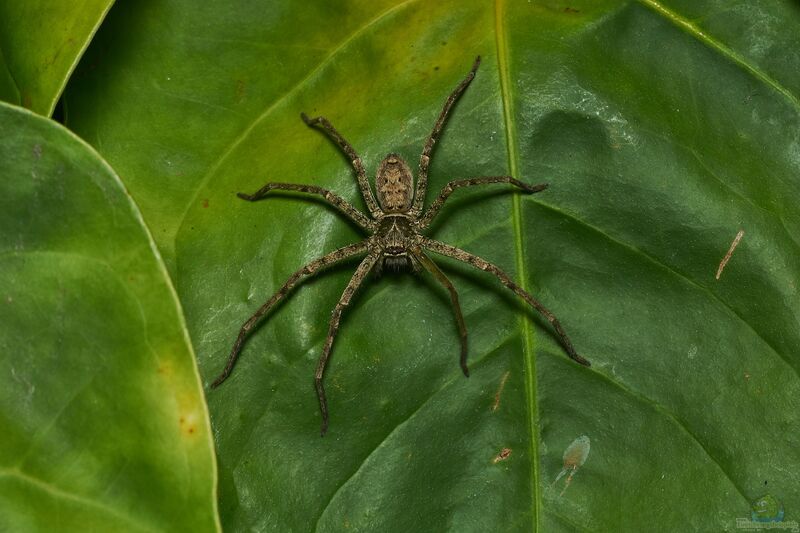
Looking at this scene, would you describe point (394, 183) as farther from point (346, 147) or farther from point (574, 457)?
point (574, 457)

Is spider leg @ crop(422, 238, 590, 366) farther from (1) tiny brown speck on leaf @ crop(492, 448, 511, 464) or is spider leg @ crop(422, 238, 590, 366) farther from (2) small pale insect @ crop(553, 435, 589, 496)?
(1) tiny brown speck on leaf @ crop(492, 448, 511, 464)

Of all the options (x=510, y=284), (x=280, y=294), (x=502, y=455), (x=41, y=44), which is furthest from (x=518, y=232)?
(x=41, y=44)

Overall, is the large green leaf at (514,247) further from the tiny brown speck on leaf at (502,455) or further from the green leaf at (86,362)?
the green leaf at (86,362)

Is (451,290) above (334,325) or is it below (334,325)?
above

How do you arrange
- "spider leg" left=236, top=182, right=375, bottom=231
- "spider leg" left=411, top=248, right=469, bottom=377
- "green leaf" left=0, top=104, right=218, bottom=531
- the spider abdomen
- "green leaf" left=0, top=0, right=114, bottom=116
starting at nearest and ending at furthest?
"green leaf" left=0, top=104, right=218, bottom=531, "green leaf" left=0, top=0, right=114, bottom=116, "spider leg" left=411, top=248, right=469, bottom=377, "spider leg" left=236, top=182, right=375, bottom=231, the spider abdomen

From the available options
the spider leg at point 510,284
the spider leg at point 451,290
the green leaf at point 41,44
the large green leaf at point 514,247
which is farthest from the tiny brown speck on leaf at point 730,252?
the green leaf at point 41,44

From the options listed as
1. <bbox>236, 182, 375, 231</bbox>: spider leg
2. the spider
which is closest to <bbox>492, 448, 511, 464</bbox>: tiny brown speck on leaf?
the spider
